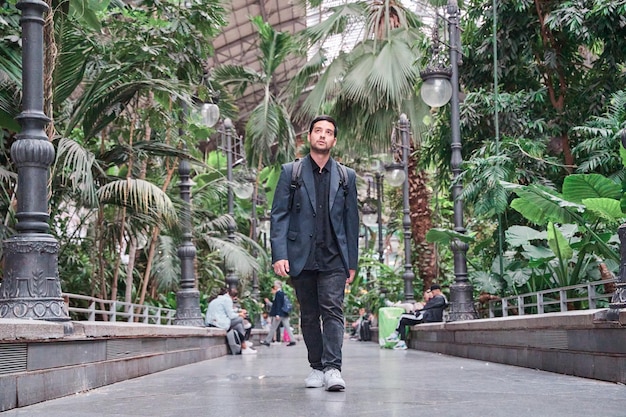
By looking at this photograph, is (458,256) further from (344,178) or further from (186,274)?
(344,178)

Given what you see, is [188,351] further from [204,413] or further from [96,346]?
[204,413]

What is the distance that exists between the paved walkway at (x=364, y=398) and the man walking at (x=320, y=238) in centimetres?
41

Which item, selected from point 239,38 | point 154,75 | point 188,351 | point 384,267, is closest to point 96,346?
point 188,351

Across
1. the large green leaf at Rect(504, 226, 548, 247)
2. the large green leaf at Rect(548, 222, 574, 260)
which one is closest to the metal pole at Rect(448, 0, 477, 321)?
the large green leaf at Rect(504, 226, 548, 247)

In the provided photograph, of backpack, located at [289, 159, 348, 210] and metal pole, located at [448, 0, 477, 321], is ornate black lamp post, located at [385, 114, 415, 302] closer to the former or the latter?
metal pole, located at [448, 0, 477, 321]

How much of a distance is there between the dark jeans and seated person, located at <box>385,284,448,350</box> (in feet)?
37.1

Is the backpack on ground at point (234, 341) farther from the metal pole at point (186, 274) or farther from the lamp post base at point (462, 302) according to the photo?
the lamp post base at point (462, 302)

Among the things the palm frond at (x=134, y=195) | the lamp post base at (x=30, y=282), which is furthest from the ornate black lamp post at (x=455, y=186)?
the lamp post base at (x=30, y=282)

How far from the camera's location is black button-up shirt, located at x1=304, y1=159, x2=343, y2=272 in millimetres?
6363

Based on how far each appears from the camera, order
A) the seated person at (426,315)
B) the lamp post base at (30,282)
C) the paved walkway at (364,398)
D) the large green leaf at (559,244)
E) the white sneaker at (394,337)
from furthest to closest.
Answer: the white sneaker at (394,337), the seated person at (426,315), the large green leaf at (559,244), the lamp post base at (30,282), the paved walkway at (364,398)

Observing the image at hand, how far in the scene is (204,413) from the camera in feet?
16.7

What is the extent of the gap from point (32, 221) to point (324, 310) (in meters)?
2.18

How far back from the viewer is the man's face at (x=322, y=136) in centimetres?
643

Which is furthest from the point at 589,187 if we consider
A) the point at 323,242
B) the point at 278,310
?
the point at 278,310
